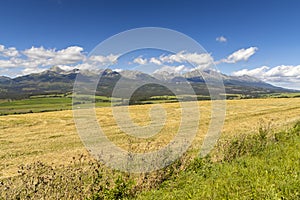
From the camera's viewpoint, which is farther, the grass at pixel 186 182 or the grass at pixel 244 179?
the grass at pixel 186 182

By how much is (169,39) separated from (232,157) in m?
5.06

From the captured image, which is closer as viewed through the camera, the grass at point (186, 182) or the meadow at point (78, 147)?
the grass at point (186, 182)

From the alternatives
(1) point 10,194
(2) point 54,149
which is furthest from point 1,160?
(1) point 10,194

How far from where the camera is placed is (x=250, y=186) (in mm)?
6266

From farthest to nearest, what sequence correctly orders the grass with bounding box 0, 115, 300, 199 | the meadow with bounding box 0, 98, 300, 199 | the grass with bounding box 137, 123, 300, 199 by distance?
the meadow with bounding box 0, 98, 300, 199
the grass with bounding box 0, 115, 300, 199
the grass with bounding box 137, 123, 300, 199

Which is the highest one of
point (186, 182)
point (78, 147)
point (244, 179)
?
point (244, 179)

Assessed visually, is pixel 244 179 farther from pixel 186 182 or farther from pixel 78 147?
pixel 78 147

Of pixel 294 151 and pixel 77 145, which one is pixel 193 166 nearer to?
pixel 294 151

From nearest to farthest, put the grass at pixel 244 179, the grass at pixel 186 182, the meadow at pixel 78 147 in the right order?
the grass at pixel 244 179, the grass at pixel 186 182, the meadow at pixel 78 147

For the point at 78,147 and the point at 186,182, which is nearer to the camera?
the point at 186,182

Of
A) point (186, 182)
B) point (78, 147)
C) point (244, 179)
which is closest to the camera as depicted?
point (244, 179)

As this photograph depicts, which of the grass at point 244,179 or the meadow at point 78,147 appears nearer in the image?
the grass at point 244,179

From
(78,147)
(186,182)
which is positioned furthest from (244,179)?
(78,147)

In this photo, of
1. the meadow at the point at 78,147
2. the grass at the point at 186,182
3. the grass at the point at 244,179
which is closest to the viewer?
the grass at the point at 244,179
